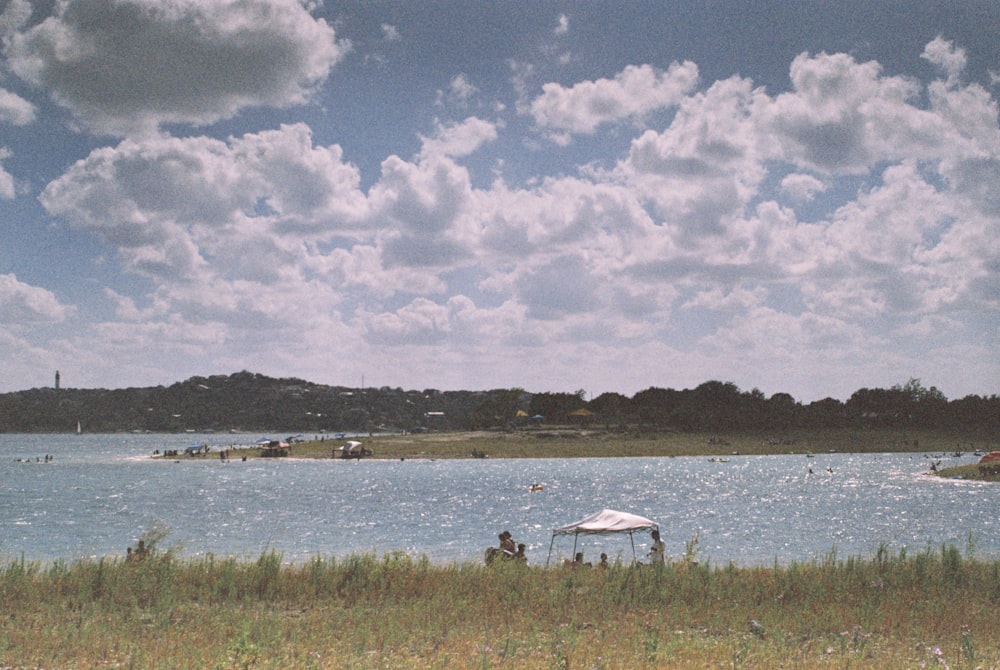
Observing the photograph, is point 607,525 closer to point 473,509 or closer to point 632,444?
point 473,509

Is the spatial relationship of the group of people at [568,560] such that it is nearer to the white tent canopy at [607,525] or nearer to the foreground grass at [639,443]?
the white tent canopy at [607,525]

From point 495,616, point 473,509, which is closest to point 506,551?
point 495,616

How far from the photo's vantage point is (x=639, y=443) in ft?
500

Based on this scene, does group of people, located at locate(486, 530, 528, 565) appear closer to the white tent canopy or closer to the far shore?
the white tent canopy

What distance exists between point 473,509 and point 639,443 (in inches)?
3630

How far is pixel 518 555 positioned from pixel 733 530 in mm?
26600

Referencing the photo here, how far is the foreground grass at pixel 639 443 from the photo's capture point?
14350cm

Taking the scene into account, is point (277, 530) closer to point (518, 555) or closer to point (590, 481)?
point (518, 555)

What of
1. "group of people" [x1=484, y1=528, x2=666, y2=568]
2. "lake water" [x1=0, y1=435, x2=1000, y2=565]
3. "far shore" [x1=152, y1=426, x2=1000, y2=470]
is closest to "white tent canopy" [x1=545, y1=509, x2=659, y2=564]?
"group of people" [x1=484, y1=528, x2=666, y2=568]

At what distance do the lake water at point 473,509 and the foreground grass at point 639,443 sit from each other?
18486 millimetres

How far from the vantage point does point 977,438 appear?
532ft

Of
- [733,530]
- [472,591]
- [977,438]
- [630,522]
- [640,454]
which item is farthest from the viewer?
[977,438]

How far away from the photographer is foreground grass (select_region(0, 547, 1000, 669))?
526 inches

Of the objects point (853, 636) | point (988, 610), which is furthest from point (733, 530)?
point (853, 636)
